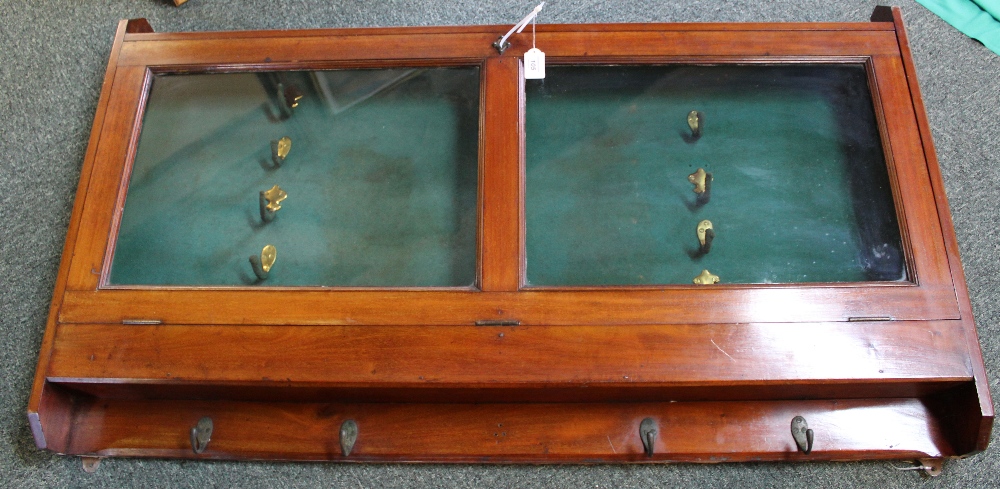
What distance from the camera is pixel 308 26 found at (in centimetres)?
143

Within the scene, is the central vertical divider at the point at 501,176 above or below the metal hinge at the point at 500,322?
above

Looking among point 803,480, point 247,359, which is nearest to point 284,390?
point 247,359

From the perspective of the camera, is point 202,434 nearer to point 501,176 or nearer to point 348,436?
point 348,436

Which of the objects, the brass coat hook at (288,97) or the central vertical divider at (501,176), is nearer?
the central vertical divider at (501,176)

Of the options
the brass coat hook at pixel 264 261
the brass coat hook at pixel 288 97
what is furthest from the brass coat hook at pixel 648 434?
the brass coat hook at pixel 288 97

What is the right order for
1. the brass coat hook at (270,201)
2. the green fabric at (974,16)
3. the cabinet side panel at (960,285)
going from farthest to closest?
the green fabric at (974,16)
the brass coat hook at (270,201)
the cabinet side panel at (960,285)

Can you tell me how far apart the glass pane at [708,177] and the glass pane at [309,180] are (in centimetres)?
12

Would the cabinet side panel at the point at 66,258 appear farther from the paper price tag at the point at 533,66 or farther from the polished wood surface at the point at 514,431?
the paper price tag at the point at 533,66

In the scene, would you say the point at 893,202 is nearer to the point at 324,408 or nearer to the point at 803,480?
the point at 803,480

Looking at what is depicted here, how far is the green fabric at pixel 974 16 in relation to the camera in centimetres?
142

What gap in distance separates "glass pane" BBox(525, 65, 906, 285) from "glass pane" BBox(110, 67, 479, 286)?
0.12 m

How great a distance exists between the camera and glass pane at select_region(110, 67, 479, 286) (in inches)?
40.6

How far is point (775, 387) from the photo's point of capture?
3.21 feet

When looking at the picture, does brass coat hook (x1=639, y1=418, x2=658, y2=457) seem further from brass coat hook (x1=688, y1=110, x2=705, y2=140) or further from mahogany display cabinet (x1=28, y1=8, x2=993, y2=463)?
brass coat hook (x1=688, y1=110, x2=705, y2=140)
